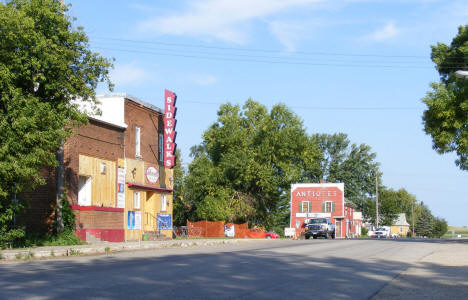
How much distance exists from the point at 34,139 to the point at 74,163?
903 cm

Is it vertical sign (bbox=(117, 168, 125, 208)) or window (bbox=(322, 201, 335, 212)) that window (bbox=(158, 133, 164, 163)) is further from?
window (bbox=(322, 201, 335, 212))

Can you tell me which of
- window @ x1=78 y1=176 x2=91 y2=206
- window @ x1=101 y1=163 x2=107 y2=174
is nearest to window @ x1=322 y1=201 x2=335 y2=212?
window @ x1=101 y1=163 x2=107 y2=174

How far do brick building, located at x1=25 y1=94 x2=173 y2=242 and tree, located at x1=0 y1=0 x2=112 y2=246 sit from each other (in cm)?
562

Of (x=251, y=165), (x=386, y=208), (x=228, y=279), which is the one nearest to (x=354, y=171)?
(x=386, y=208)

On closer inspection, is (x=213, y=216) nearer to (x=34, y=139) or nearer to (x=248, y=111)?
(x=248, y=111)

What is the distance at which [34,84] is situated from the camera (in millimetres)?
22922

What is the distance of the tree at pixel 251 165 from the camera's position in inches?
2520

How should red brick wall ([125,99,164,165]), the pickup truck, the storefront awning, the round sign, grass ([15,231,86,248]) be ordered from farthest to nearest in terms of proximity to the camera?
the pickup truck < the round sign < red brick wall ([125,99,164,165]) < the storefront awning < grass ([15,231,86,248])

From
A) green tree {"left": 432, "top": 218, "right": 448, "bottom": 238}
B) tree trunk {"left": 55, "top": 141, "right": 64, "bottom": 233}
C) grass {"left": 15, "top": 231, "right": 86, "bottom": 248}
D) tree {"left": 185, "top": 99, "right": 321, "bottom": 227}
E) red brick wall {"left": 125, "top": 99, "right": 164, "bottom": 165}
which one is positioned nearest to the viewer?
grass {"left": 15, "top": 231, "right": 86, "bottom": 248}

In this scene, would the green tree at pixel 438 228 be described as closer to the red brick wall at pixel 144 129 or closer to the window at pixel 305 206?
the window at pixel 305 206

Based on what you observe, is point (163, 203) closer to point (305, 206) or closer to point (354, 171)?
point (305, 206)

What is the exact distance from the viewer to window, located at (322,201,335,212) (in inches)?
2931

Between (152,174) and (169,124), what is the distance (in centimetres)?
353

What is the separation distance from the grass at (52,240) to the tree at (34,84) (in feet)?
3.87
